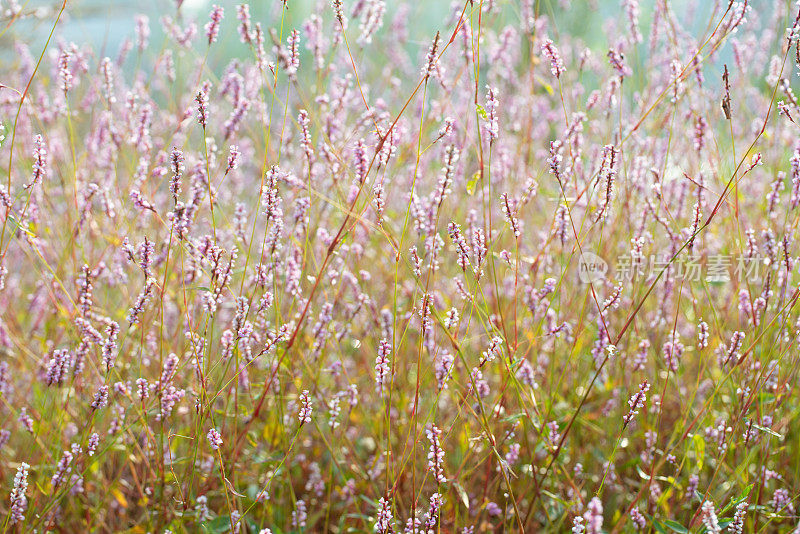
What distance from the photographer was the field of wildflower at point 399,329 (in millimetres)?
1283

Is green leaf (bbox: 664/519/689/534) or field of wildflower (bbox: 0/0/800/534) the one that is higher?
field of wildflower (bbox: 0/0/800/534)

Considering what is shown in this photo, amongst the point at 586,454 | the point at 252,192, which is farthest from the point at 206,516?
the point at 252,192

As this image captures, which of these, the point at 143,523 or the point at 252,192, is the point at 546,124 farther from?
the point at 143,523

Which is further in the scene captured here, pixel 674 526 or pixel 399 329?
pixel 399 329

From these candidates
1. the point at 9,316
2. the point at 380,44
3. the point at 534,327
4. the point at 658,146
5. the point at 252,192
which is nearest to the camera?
the point at 534,327

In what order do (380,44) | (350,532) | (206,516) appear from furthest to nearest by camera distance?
(380,44) → (350,532) → (206,516)

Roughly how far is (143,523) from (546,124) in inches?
82.0

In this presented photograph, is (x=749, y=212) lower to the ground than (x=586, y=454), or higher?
higher

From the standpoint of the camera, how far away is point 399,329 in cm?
180

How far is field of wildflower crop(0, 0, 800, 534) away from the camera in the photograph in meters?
1.28

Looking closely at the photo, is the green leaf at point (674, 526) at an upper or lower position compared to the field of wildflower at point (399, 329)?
lower

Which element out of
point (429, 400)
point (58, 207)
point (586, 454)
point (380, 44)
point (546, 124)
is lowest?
point (586, 454)

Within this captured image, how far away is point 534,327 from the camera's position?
69.7 inches

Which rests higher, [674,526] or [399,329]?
[399,329]
